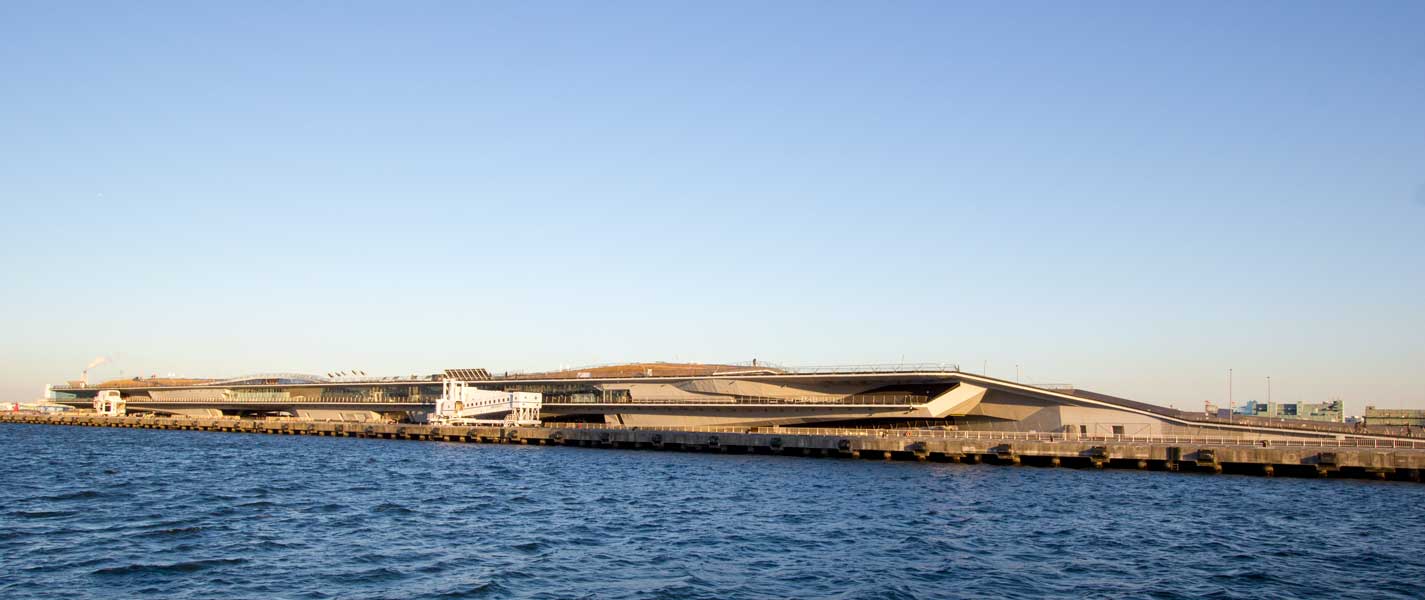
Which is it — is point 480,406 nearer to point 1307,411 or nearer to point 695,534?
point 695,534

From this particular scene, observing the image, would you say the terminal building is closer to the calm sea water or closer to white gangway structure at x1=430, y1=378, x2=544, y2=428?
→ white gangway structure at x1=430, y1=378, x2=544, y2=428

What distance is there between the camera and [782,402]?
8781 centimetres

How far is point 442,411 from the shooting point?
96.8 m

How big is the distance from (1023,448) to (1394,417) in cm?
5458

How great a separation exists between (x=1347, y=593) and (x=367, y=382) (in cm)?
11175

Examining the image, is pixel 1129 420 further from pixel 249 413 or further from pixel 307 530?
pixel 249 413

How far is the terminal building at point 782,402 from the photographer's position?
7775cm

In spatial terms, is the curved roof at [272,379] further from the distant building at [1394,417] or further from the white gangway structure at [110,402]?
the distant building at [1394,417]

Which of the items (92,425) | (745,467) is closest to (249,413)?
(92,425)

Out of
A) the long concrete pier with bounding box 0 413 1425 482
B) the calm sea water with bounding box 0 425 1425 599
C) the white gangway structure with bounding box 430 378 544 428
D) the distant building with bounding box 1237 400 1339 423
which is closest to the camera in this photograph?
the calm sea water with bounding box 0 425 1425 599

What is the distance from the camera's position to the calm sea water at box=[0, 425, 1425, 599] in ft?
78.8

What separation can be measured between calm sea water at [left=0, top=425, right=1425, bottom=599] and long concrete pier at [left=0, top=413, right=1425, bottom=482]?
2.25m

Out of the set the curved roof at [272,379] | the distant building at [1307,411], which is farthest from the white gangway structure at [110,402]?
the distant building at [1307,411]

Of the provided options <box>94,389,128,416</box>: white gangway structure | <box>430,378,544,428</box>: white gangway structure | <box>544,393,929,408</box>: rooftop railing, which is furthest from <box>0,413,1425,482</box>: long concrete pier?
<box>94,389,128,416</box>: white gangway structure
